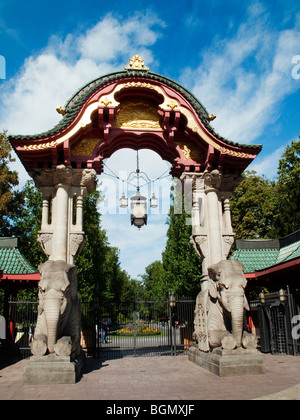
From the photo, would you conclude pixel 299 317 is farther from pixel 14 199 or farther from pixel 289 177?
pixel 14 199

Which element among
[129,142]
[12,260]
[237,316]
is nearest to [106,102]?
[129,142]

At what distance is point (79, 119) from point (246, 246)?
10.2 metres

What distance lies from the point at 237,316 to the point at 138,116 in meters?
7.34

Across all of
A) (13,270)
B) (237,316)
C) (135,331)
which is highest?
(13,270)

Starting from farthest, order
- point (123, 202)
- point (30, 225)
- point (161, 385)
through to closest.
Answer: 1. point (30, 225)
2. point (123, 202)
3. point (161, 385)

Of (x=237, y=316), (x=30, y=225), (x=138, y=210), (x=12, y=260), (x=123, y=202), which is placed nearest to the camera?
(x=237, y=316)

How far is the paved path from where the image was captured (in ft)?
20.9

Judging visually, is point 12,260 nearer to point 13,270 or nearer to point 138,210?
point 13,270

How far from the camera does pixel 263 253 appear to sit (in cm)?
1634

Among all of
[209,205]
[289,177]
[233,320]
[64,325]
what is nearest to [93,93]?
[209,205]

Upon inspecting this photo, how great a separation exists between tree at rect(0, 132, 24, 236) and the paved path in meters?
18.4

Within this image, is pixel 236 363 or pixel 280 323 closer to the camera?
pixel 236 363

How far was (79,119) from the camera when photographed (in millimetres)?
10625

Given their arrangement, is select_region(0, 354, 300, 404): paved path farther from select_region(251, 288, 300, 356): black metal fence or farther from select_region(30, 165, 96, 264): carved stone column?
select_region(30, 165, 96, 264): carved stone column
